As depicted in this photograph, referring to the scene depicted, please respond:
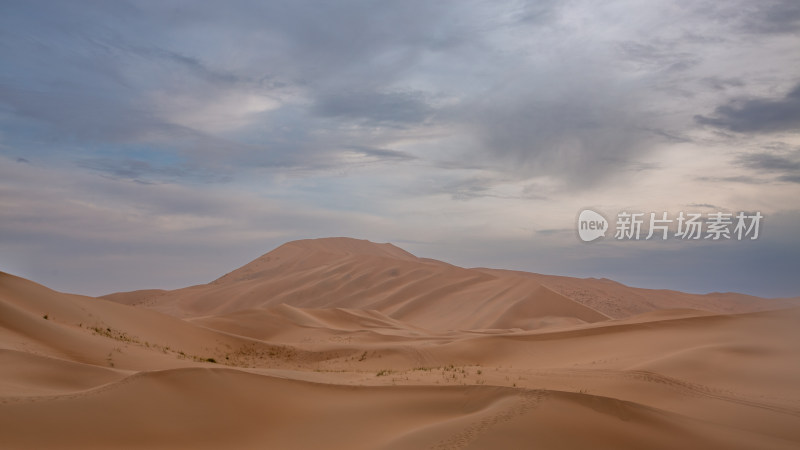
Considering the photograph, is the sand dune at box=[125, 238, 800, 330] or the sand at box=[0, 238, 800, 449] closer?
the sand at box=[0, 238, 800, 449]

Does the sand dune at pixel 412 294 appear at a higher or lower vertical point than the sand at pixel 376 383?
higher

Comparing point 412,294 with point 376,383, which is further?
point 412,294

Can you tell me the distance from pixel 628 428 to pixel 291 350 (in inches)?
665

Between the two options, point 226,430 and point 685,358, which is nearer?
point 226,430

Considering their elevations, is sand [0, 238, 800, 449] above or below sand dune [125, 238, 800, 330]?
below

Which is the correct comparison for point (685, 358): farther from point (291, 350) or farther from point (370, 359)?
point (291, 350)

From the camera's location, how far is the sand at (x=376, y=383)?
8.41m

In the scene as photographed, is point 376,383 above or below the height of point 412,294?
below

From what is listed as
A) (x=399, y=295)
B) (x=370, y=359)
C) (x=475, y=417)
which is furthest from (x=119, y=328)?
(x=399, y=295)

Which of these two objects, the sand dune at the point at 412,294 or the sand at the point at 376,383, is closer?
the sand at the point at 376,383

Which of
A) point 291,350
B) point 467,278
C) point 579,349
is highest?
point 467,278

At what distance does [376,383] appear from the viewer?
1196 centimetres

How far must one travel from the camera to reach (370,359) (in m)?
21.8

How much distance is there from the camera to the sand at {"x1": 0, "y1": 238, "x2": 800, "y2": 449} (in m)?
8.41
